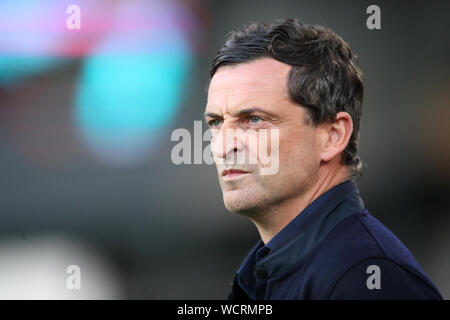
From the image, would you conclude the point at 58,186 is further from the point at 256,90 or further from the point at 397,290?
the point at 397,290

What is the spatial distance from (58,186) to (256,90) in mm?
3296

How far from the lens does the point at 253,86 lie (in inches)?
69.9

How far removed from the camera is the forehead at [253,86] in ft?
5.80

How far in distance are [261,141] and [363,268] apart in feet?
1.76

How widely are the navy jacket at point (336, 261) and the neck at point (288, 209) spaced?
0.16 feet

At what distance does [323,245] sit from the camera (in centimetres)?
161

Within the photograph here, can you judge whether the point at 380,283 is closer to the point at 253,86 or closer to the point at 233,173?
the point at 233,173

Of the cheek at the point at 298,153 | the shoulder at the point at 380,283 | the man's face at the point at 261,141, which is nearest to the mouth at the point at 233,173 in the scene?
the man's face at the point at 261,141

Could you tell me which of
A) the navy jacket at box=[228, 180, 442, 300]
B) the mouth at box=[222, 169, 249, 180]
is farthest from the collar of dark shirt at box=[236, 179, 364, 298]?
the mouth at box=[222, 169, 249, 180]

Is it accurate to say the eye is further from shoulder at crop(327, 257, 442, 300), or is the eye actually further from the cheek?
shoulder at crop(327, 257, 442, 300)

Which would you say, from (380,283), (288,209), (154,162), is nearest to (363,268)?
(380,283)

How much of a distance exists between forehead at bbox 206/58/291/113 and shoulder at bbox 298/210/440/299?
499 millimetres

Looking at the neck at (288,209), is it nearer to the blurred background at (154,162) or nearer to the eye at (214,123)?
the eye at (214,123)

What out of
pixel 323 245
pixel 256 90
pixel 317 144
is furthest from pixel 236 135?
pixel 323 245
